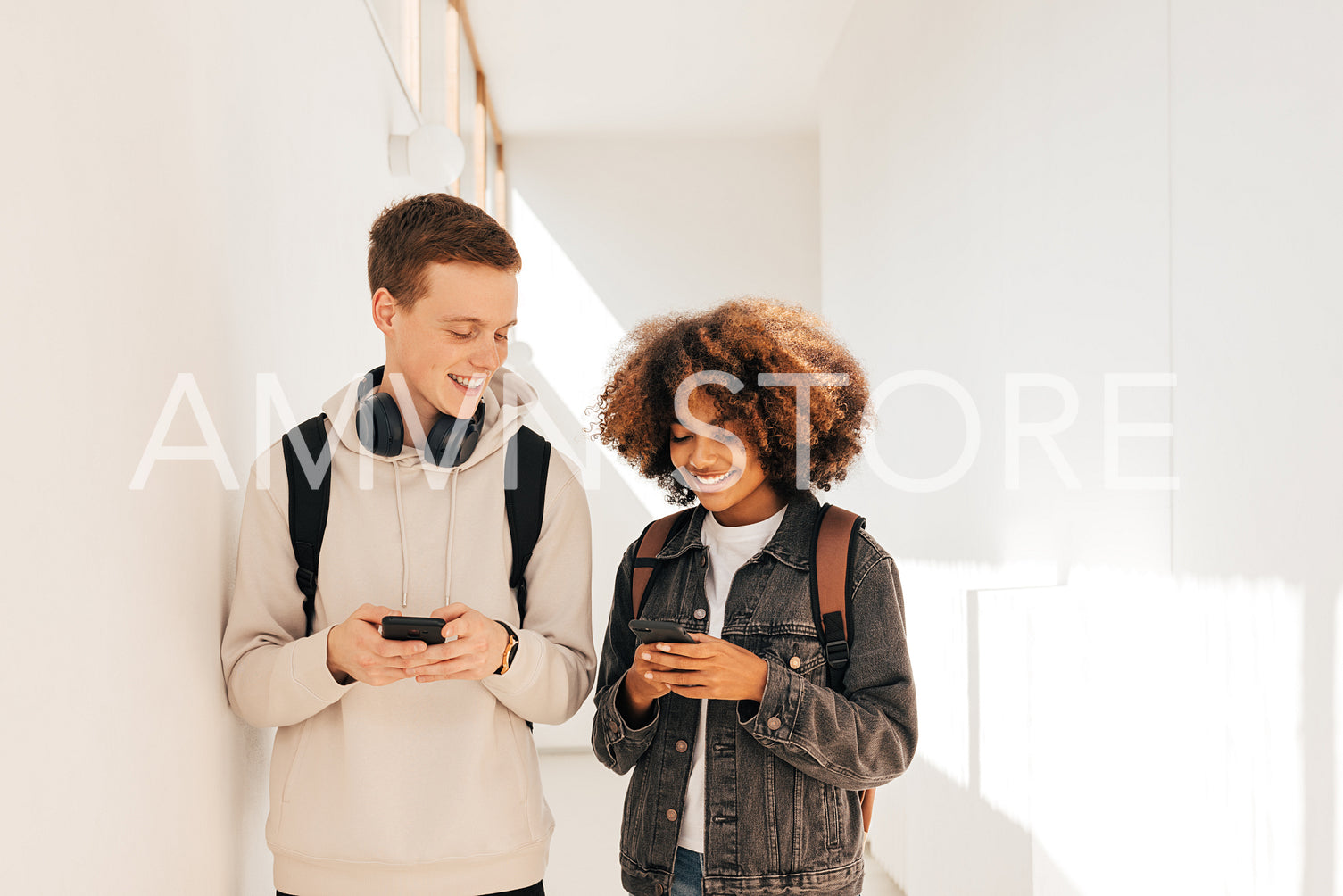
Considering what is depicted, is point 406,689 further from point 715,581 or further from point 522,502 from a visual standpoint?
point 715,581

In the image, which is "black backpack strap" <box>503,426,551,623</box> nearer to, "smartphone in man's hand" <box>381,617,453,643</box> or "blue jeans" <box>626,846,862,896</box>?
"smartphone in man's hand" <box>381,617,453,643</box>

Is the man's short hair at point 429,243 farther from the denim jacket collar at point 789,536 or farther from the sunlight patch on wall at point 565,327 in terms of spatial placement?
the sunlight patch on wall at point 565,327

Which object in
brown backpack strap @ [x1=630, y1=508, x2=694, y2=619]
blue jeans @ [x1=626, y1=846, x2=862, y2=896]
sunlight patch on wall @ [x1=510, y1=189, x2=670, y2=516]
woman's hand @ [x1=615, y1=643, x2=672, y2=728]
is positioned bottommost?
blue jeans @ [x1=626, y1=846, x2=862, y2=896]

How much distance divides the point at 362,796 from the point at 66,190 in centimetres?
86

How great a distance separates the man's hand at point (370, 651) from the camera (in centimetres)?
128

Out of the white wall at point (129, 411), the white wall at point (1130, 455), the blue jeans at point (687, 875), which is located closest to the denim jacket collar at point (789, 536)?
the blue jeans at point (687, 875)

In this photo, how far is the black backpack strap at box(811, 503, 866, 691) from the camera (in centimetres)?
151

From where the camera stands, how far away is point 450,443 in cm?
156

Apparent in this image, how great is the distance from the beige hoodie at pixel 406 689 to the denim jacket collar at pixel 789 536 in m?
0.17

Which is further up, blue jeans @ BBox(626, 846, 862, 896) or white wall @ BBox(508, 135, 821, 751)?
white wall @ BBox(508, 135, 821, 751)

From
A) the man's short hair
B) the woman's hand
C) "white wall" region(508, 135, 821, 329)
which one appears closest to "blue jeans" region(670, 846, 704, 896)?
the woman's hand

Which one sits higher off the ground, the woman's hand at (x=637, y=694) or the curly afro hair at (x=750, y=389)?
the curly afro hair at (x=750, y=389)

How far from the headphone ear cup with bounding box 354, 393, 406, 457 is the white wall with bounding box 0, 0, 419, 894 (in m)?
0.24

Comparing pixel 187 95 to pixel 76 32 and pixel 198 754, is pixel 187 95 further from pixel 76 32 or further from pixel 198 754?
pixel 198 754
